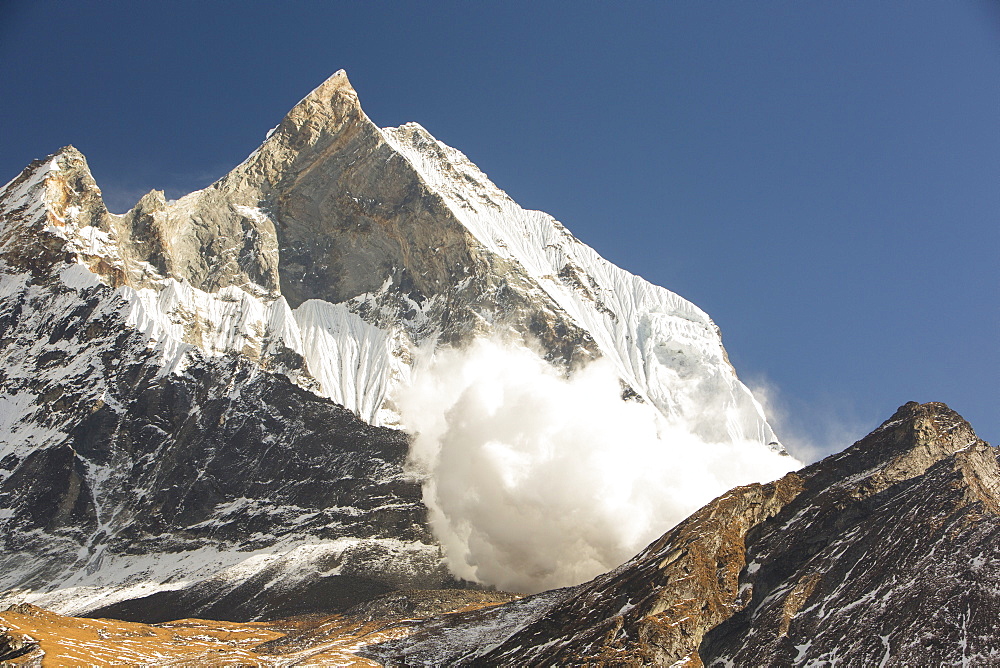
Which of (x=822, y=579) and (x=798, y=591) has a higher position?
(x=822, y=579)

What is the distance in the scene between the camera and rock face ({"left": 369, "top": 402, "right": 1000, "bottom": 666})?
259 ft

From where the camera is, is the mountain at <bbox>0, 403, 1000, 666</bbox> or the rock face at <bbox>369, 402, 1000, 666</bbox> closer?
the rock face at <bbox>369, 402, 1000, 666</bbox>

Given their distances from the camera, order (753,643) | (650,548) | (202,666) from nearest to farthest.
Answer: (753,643) < (650,548) < (202,666)

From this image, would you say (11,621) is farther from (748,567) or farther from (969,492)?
(969,492)

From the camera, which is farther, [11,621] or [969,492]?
[11,621]

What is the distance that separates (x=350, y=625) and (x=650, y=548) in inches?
2549

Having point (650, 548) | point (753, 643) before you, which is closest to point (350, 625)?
point (650, 548)

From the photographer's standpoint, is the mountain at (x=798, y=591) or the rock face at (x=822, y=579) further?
the mountain at (x=798, y=591)

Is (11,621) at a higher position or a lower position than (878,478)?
higher

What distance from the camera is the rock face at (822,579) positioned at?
259 feet

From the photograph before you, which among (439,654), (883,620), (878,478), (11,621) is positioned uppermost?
(11,621)

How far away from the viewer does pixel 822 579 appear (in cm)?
9169

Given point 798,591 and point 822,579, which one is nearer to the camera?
point 798,591

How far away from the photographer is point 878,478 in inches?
4171
